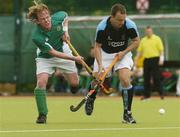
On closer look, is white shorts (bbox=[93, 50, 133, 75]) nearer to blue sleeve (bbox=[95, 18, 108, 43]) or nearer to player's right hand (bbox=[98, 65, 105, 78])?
player's right hand (bbox=[98, 65, 105, 78])

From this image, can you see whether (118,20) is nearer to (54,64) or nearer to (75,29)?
(54,64)

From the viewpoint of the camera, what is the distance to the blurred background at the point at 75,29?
25.3m

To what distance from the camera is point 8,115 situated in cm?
1411

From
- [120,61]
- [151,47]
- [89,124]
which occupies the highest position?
[120,61]

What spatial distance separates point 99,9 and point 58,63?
13.8 metres

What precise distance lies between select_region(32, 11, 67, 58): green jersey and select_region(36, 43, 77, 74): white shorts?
10cm

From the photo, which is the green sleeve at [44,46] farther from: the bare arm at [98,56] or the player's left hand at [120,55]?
the player's left hand at [120,55]

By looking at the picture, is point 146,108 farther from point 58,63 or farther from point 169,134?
point 169,134

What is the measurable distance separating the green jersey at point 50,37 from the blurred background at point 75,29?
501 inches

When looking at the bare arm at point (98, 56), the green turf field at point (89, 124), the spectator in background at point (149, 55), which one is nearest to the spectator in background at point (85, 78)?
the spectator in background at point (149, 55)

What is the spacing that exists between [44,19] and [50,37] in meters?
0.41

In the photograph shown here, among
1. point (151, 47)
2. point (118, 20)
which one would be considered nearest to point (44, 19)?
point (118, 20)

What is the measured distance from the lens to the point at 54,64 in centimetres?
1246

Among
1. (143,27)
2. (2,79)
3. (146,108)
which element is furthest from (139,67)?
(146,108)
